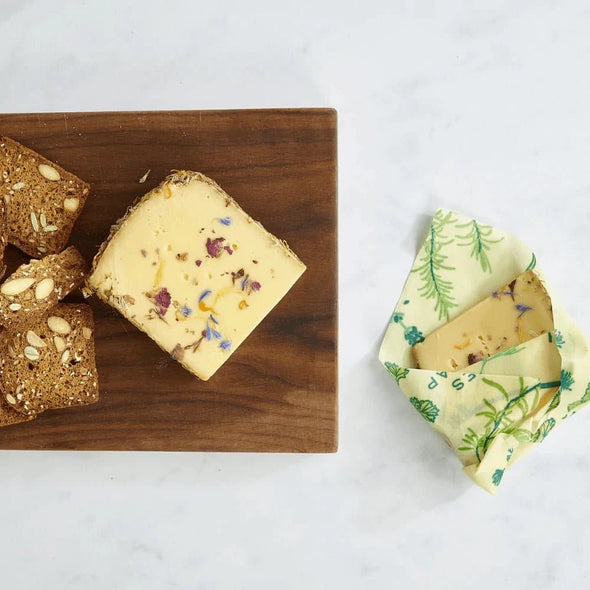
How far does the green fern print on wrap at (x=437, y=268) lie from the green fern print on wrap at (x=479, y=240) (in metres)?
0.03

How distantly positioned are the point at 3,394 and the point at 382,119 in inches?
36.8

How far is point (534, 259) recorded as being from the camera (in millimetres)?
1483

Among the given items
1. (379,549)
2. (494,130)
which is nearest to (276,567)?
(379,549)

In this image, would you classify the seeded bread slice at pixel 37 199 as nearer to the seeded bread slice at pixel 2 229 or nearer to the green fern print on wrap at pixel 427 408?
the seeded bread slice at pixel 2 229

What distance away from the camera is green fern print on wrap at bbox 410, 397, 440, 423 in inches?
58.0

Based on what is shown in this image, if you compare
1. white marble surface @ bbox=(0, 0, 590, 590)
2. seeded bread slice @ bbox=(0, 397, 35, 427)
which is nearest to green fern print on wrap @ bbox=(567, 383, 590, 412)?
white marble surface @ bbox=(0, 0, 590, 590)

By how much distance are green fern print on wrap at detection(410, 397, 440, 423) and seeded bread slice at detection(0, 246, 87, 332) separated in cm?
72

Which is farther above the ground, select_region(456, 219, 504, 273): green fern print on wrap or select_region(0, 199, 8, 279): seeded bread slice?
select_region(0, 199, 8, 279): seeded bread slice

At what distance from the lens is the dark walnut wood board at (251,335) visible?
1338 millimetres

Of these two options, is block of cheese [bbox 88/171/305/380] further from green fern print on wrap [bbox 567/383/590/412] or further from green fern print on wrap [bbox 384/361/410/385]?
green fern print on wrap [bbox 567/383/590/412]

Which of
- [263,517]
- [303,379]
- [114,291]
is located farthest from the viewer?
[263,517]

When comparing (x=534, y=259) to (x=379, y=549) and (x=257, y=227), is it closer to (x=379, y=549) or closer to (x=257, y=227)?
(x=257, y=227)

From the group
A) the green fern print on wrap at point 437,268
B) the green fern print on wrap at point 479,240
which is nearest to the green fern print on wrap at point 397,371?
the green fern print on wrap at point 437,268

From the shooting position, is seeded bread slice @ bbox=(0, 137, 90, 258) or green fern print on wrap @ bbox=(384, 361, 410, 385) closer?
seeded bread slice @ bbox=(0, 137, 90, 258)
